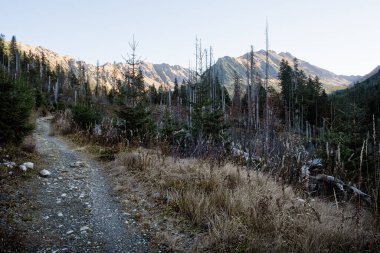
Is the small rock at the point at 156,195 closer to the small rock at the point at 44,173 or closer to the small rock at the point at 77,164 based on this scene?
the small rock at the point at 44,173

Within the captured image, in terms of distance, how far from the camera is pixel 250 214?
3.97 m

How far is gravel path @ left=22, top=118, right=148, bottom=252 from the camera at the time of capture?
379 cm

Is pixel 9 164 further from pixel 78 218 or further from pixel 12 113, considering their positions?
pixel 78 218

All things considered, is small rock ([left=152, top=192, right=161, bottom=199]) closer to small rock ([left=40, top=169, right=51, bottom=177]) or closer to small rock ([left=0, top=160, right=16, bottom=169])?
small rock ([left=40, top=169, right=51, bottom=177])

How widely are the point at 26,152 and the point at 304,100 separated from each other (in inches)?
1957

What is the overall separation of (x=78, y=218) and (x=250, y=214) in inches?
118

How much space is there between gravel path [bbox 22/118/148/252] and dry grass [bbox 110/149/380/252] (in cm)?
74

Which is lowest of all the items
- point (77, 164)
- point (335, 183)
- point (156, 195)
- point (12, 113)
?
point (156, 195)

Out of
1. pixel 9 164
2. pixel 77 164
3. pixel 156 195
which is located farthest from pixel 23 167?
pixel 156 195

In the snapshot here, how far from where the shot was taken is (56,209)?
4.98 m

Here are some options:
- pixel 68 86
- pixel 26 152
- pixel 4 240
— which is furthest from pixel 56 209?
pixel 68 86

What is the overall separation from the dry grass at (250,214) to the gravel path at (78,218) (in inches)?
29.2

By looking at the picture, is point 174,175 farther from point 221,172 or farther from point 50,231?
point 50,231

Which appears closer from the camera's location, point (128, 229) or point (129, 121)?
point (128, 229)
